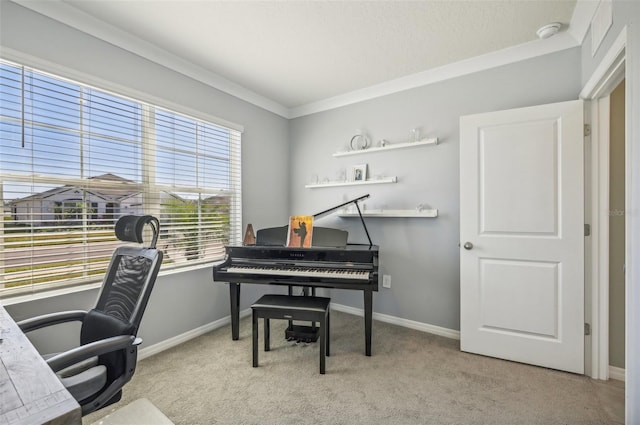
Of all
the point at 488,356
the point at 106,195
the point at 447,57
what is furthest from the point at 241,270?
the point at 447,57

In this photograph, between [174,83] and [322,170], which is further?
[322,170]

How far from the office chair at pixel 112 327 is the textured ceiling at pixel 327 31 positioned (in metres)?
1.48

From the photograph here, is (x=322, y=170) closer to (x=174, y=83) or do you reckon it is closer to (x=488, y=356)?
(x=174, y=83)

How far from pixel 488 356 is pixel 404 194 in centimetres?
156

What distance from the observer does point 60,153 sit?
6.10ft

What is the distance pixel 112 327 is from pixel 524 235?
9.00ft

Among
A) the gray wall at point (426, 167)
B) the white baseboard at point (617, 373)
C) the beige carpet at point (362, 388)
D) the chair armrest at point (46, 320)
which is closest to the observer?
the chair armrest at point (46, 320)

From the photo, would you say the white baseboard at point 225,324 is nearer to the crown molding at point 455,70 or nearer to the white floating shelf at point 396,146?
the white floating shelf at point 396,146

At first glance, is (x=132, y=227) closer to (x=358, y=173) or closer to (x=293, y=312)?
(x=293, y=312)

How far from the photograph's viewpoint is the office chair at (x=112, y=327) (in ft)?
3.83

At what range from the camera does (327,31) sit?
2068 mm

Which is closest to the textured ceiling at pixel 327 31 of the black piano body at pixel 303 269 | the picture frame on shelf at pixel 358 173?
the picture frame on shelf at pixel 358 173

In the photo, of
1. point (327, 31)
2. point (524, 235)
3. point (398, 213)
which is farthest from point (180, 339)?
point (524, 235)

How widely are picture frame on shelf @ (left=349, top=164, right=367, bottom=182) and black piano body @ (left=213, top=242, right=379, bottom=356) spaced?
963mm
